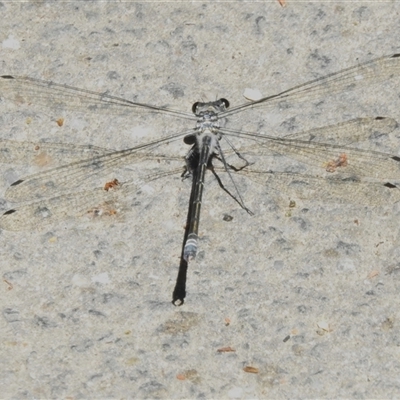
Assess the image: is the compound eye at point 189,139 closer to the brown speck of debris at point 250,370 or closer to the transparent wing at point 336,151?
the transparent wing at point 336,151

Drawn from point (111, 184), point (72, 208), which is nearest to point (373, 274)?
point (111, 184)

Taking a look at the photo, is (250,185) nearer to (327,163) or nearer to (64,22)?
(327,163)

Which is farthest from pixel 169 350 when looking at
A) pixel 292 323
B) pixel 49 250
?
pixel 49 250

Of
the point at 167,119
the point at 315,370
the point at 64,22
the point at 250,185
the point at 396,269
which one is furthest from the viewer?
the point at 64,22

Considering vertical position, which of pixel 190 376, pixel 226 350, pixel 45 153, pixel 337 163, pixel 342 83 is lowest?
pixel 190 376

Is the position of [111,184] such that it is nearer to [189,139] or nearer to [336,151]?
[189,139]

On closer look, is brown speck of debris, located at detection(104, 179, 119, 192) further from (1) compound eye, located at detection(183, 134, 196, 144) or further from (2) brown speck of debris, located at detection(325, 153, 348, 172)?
(2) brown speck of debris, located at detection(325, 153, 348, 172)
